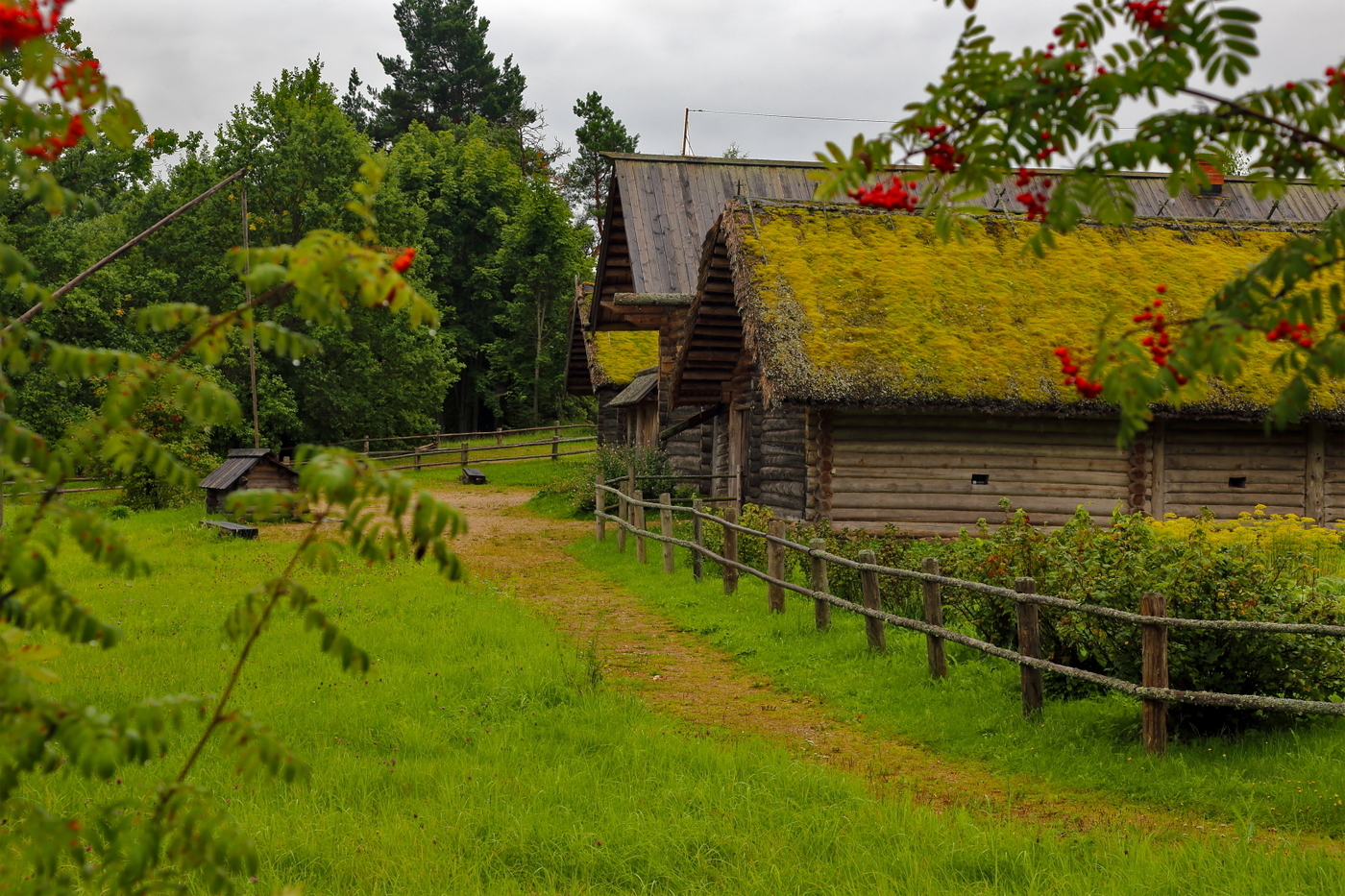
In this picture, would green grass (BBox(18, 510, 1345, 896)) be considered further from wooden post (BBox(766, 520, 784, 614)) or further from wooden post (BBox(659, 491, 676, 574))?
wooden post (BBox(659, 491, 676, 574))

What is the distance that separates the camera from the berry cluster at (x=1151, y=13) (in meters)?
2.29

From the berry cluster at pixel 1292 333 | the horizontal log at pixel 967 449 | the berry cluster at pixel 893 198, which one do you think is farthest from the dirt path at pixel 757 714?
the horizontal log at pixel 967 449

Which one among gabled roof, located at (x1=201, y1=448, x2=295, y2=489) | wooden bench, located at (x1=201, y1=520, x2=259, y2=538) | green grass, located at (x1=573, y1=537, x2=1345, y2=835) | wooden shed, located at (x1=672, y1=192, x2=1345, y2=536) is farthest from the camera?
gabled roof, located at (x1=201, y1=448, x2=295, y2=489)

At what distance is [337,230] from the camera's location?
131 feet

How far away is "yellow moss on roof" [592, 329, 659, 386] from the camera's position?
29234mm

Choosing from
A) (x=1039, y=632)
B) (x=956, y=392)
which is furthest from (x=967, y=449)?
(x=1039, y=632)

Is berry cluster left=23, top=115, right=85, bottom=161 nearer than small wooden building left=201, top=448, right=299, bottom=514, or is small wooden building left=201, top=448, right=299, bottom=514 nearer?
berry cluster left=23, top=115, right=85, bottom=161

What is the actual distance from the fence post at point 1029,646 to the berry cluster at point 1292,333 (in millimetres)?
4802

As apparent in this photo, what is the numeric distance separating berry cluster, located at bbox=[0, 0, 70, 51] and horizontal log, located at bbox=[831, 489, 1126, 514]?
13465 mm

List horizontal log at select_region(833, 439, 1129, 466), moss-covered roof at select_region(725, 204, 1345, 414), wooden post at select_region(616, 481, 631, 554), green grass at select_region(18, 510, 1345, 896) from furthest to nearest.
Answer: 1. wooden post at select_region(616, 481, 631, 554)
2. horizontal log at select_region(833, 439, 1129, 466)
3. moss-covered roof at select_region(725, 204, 1345, 414)
4. green grass at select_region(18, 510, 1345, 896)

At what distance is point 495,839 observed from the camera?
517cm

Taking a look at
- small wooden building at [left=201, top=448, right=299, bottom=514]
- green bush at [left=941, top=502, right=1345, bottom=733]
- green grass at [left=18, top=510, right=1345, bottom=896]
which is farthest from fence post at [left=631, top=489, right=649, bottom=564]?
green bush at [left=941, top=502, right=1345, bottom=733]

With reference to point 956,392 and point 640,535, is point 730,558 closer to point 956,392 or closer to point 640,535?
point 640,535

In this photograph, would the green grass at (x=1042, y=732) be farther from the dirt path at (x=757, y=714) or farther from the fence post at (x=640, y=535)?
the fence post at (x=640, y=535)
